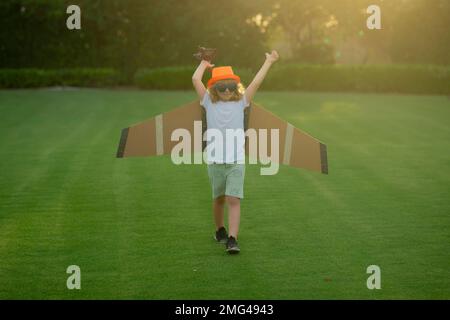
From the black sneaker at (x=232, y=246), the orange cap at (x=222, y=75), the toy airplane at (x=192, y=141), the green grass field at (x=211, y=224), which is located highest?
the orange cap at (x=222, y=75)

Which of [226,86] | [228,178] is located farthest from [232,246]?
[226,86]

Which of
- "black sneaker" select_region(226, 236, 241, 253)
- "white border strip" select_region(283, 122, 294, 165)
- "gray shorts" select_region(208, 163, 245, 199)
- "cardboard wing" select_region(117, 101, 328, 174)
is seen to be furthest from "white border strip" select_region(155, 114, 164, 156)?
"black sneaker" select_region(226, 236, 241, 253)

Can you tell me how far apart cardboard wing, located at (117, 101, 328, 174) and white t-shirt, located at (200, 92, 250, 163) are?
2.49ft

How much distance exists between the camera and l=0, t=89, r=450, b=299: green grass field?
22.0ft

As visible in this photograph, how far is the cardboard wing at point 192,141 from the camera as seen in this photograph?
8562 millimetres

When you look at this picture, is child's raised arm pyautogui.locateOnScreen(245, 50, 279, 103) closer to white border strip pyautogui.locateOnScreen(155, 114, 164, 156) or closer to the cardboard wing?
the cardboard wing

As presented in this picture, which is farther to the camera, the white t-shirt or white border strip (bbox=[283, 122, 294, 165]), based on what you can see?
white border strip (bbox=[283, 122, 294, 165])

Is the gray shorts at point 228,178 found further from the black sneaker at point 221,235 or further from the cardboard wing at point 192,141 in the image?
the cardboard wing at point 192,141

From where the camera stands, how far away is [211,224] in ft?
29.6

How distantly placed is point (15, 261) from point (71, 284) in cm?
102

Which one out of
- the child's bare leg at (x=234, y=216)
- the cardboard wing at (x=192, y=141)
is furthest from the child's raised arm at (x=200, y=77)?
the child's bare leg at (x=234, y=216)

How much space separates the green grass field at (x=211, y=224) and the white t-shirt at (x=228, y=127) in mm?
928

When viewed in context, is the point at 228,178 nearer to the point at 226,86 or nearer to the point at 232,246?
the point at 232,246
